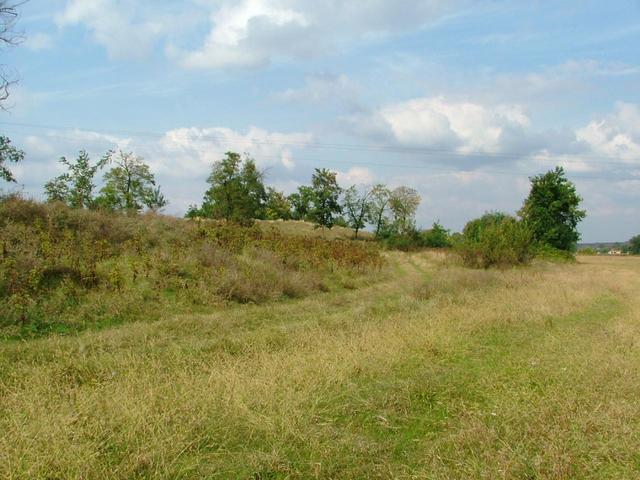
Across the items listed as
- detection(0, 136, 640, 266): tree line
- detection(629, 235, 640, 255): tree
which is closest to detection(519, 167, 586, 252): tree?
detection(0, 136, 640, 266): tree line

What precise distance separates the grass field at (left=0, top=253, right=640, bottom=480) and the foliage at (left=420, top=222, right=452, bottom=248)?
47.1 metres

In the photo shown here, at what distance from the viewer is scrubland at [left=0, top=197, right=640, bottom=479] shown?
436 centimetres

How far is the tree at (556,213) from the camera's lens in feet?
157

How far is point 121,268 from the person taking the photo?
1497cm

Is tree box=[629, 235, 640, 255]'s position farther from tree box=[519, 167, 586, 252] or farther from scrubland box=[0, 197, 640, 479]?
scrubland box=[0, 197, 640, 479]

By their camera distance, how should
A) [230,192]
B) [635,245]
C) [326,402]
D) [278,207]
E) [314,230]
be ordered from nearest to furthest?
[326,402] < [230,192] < [314,230] < [278,207] < [635,245]

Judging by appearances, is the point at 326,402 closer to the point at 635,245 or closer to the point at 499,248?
the point at 499,248

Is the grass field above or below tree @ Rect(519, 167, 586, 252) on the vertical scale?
below

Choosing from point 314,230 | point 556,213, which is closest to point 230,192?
point 314,230

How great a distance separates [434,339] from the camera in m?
8.87

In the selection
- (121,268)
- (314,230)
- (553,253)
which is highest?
(314,230)

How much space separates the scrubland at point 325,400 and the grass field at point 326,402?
2cm

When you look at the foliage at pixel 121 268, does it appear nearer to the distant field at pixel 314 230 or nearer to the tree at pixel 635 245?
the distant field at pixel 314 230

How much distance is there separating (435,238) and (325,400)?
55222 millimetres
